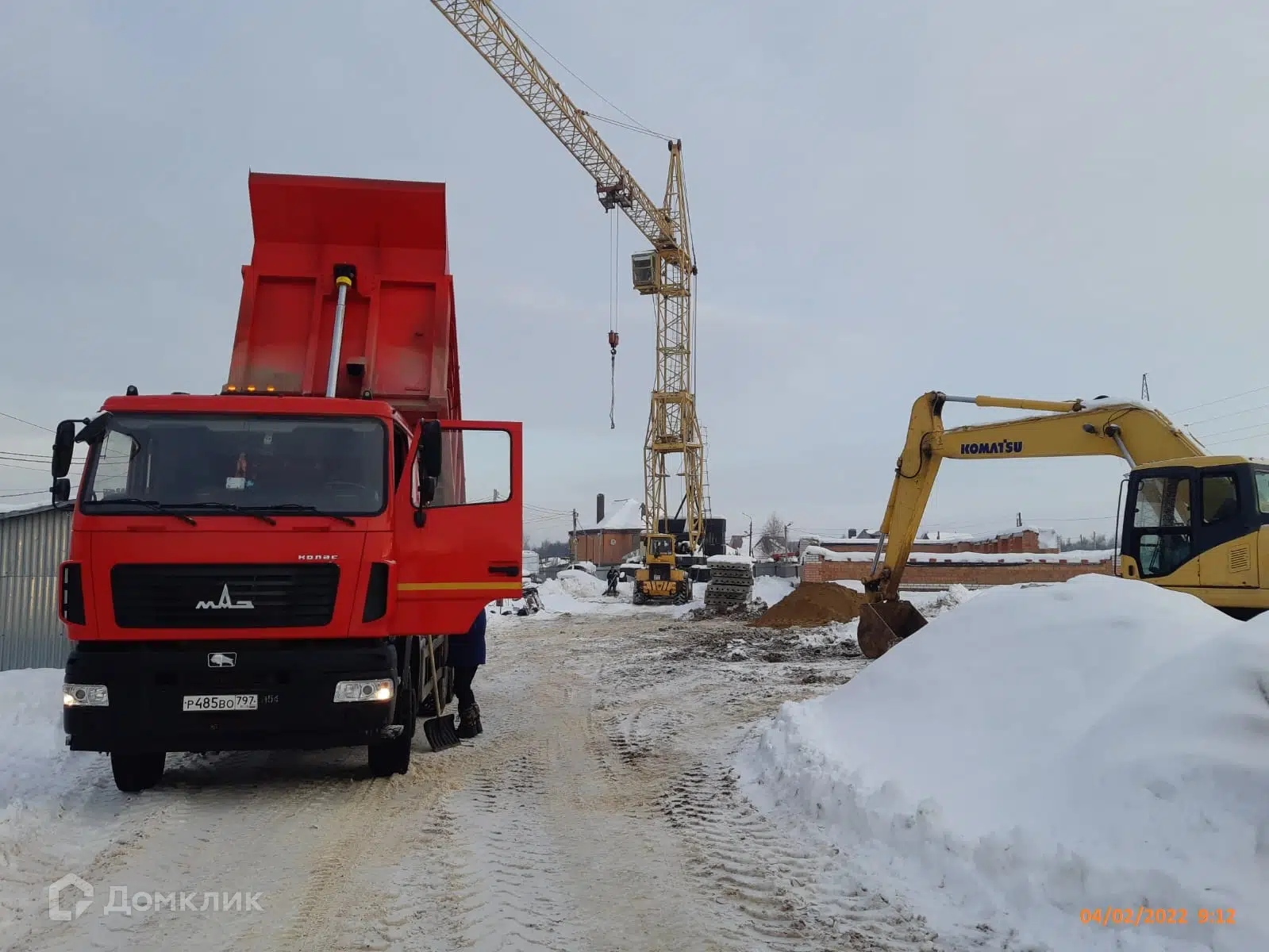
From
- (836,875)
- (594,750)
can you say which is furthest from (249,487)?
(836,875)

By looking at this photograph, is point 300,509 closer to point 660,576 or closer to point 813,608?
point 813,608

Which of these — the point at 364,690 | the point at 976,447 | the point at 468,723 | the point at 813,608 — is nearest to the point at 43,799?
the point at 364,690

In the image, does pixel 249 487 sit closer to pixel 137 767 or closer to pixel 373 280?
pixel 137 767

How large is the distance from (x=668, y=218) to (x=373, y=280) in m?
31.9

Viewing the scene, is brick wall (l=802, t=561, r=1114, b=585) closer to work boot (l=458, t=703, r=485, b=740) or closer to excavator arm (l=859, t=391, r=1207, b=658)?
excavator arm (l=859, t=391, r=1207, b=658)

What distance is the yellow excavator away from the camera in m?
9.73

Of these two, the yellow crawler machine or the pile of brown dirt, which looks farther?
the yellow crawler machine

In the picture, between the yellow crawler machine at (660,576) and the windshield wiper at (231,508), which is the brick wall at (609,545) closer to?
the yellow crawler machine at (660,576)

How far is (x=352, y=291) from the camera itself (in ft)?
26.8

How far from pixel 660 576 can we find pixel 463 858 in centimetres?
2390

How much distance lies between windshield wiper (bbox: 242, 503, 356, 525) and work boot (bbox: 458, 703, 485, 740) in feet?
10.8

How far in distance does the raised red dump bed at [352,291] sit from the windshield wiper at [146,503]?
236cm
